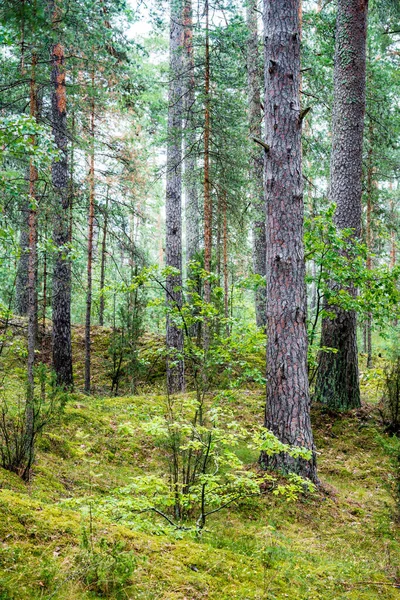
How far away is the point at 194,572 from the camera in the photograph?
2479 mm

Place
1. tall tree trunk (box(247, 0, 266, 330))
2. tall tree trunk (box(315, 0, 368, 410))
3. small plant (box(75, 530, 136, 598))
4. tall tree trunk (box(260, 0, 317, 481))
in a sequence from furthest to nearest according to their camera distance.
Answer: tall tree trunk (box(247, 0, 266, 330)), tall tree trunk (box(315, 0, 368, 410)), tall tree trunk (box(260, 0, 317, 481)), small plant (box(75, 530, 136, 598))

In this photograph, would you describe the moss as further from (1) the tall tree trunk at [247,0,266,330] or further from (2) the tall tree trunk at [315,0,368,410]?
(1) the tall tree trunk at [247,0,266,330]

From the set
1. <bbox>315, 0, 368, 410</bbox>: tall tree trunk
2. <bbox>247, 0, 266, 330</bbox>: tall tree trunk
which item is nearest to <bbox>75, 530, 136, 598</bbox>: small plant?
<bbox>315, 0, 368, 410</bbox>: tall tree trunk

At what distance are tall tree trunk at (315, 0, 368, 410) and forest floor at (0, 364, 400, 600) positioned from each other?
1.01m

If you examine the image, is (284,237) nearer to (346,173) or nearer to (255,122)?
(346,173)

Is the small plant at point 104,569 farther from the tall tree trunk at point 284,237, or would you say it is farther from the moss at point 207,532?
the tall tree trunk at point 284,237

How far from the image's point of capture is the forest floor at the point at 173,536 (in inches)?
83.0

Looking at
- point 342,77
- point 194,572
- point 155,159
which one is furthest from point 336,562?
point 155,159

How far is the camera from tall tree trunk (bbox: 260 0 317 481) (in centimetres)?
537

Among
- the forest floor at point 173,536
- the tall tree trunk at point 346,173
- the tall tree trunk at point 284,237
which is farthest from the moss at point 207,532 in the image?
the tall tree trunk at point 284,237

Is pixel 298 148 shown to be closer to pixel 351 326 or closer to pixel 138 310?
pixel 351 326

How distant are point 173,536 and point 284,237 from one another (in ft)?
12.0

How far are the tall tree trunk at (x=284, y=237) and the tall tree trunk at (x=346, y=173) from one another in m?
2.79

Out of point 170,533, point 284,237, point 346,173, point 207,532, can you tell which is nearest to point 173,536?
point 170,533
